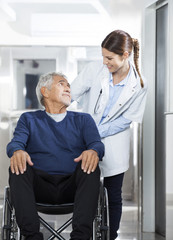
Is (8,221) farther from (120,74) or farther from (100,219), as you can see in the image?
(120,74)

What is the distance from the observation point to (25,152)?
2.47 metres

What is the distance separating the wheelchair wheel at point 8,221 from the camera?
2.38 meters

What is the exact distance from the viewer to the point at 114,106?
300 cm

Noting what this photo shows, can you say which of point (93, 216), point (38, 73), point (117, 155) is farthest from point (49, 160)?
point (38, 73)

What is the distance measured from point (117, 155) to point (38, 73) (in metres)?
1.41

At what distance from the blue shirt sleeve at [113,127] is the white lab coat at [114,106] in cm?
2

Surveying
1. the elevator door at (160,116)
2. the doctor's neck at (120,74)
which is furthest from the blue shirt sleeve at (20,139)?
the elevator door at (160,116)

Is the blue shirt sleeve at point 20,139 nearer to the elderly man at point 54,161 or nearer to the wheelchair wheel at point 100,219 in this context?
the elderly man at point 54,161

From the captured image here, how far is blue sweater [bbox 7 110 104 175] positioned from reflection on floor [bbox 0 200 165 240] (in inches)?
47.7

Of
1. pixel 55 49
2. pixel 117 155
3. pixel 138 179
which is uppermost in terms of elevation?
pixel 55 49

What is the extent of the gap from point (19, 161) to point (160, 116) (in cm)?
169

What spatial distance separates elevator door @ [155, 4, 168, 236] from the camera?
12.5ft

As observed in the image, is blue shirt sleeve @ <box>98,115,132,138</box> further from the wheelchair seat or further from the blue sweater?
the wheelchair seat

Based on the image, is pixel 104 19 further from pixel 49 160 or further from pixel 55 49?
pixel 49 160
